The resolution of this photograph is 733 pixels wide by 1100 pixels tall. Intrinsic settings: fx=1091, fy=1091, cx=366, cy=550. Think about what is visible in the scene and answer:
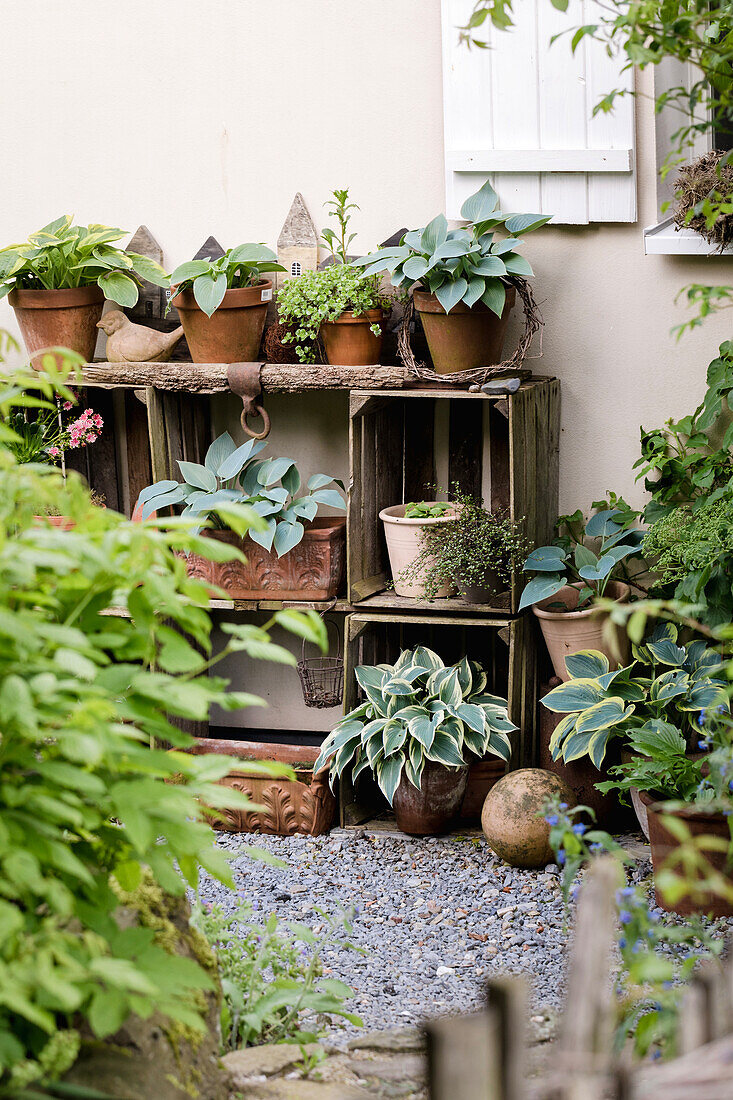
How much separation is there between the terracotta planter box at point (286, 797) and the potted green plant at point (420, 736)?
0.30 feet

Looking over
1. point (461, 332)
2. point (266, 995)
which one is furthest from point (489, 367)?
point (266, 995)

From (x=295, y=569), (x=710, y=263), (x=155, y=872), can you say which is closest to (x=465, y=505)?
(x=295, y=569)

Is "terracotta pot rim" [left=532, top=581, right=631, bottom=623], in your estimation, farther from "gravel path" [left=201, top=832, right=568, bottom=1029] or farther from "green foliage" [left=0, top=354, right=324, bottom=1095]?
"green foliage" [left=0, top=354, right=324, bottom=1095]

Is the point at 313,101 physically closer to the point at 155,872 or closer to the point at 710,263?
the point at 710,263

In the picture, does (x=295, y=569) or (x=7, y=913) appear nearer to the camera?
(x=7, y=913)

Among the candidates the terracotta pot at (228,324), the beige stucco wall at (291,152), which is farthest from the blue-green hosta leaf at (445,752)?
the terracotta pot at (228,324)

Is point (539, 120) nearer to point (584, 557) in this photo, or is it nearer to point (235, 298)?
point (235, 298)

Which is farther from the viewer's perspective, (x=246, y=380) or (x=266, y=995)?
(x=246, y=380)

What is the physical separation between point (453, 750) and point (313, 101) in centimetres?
206

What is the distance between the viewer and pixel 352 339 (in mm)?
3256

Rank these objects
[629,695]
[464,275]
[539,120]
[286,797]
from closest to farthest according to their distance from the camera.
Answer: [629,695] < [464,275] < [539,120] < [286,797]

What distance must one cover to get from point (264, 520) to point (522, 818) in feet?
3.76

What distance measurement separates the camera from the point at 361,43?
11.1 ft

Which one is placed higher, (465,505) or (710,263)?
(710,263)
